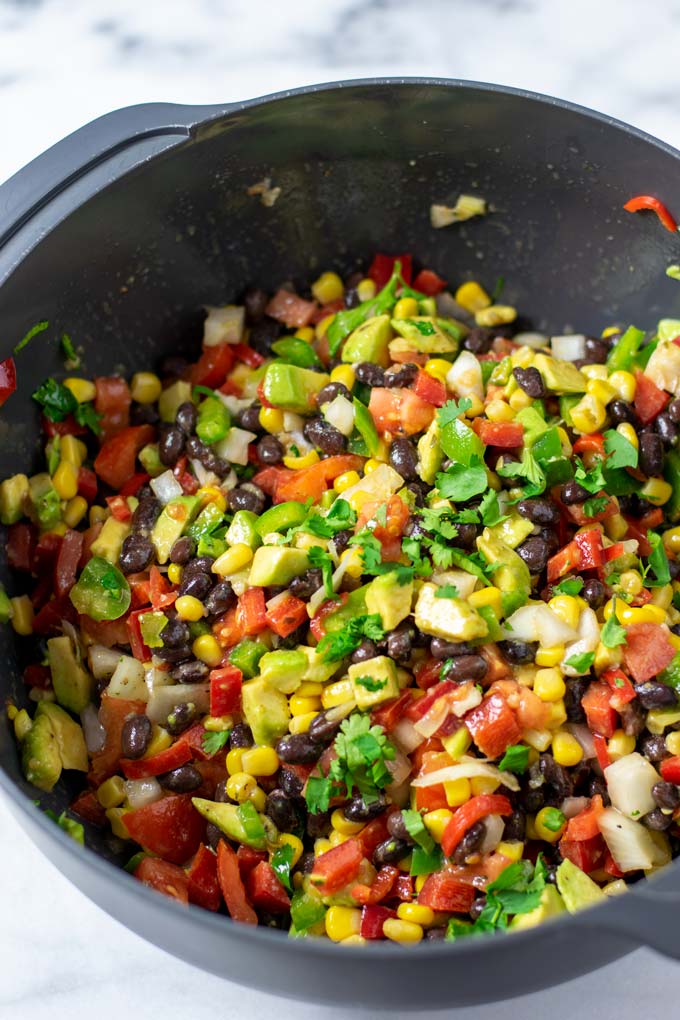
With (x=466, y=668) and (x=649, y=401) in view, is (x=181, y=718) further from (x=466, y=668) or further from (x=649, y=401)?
(x=649, y=401)

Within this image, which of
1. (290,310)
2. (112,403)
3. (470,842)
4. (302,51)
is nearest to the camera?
(470,842)

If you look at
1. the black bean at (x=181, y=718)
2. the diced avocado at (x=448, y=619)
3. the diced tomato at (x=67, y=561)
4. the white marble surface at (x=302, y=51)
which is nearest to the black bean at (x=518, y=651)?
the diced avocado at (x=448, y=619)

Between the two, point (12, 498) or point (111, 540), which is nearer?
point (12, 498)

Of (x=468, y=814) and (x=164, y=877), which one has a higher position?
(x=468, y=814)

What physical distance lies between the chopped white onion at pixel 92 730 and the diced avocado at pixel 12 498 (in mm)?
655

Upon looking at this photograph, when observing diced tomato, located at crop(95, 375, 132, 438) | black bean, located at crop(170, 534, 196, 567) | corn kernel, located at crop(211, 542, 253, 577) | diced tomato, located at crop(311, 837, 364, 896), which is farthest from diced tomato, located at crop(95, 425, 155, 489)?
diced tomato, located at crop(311, 837, 364, 896)

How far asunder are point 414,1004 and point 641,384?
7.02ft

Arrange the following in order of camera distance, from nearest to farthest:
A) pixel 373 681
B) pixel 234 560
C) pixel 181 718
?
pixel 373 681, pixel 181 718, pixel 234 560

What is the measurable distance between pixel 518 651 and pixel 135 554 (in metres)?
1.24

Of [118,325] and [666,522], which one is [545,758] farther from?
[118,325]

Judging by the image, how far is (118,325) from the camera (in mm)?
3900

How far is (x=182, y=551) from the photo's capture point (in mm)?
3473

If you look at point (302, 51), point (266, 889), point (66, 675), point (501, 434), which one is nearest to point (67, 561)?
point (66, 675)

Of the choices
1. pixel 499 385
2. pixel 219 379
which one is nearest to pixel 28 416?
pixel 219 379
